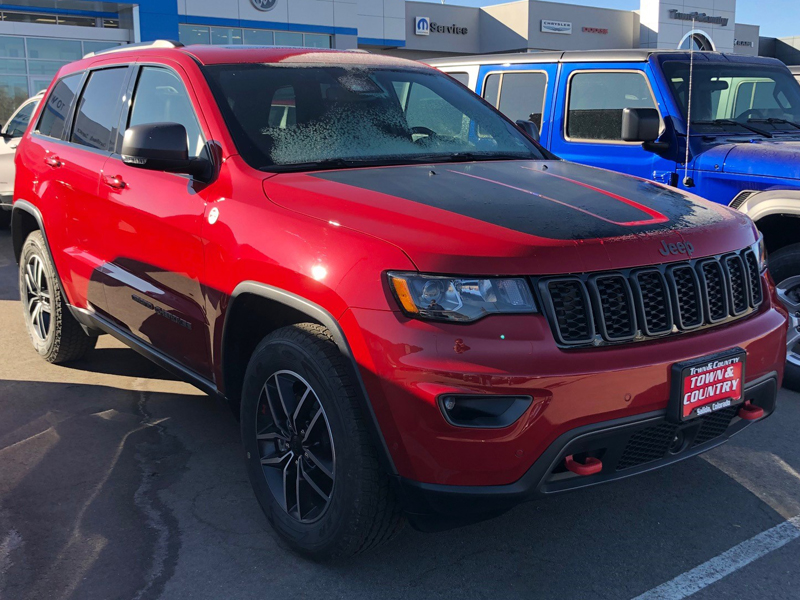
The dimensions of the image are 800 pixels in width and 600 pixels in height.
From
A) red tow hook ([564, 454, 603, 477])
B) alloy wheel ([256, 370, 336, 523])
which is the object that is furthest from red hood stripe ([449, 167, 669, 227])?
alloy wheel ([256, 370, 336, 523])

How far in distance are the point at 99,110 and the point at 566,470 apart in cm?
330

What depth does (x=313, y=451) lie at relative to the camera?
299 centimetres

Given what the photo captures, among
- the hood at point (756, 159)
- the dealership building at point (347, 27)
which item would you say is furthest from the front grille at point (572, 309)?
the dealership building at point (347, 27)

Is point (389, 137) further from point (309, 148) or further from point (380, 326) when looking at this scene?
point (380, 326)

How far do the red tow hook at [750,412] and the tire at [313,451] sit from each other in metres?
1.29

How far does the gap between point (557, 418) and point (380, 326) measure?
1.96 ft

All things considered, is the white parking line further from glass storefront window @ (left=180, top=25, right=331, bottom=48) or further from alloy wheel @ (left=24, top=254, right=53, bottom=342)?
glass storefront window @ (left=180, top=25, right=331, bottom=48)

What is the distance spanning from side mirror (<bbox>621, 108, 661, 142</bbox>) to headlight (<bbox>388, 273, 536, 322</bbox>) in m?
3.18

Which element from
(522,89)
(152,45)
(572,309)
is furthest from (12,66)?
(572,309)

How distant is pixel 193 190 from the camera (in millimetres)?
3508

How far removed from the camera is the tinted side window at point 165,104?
365 cm

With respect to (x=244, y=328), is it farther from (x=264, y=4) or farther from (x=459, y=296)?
(x=264, y=4)

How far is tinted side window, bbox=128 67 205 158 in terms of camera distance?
3.65m

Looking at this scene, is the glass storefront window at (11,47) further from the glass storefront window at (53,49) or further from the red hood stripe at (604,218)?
the red hood stripe at (604,218)
